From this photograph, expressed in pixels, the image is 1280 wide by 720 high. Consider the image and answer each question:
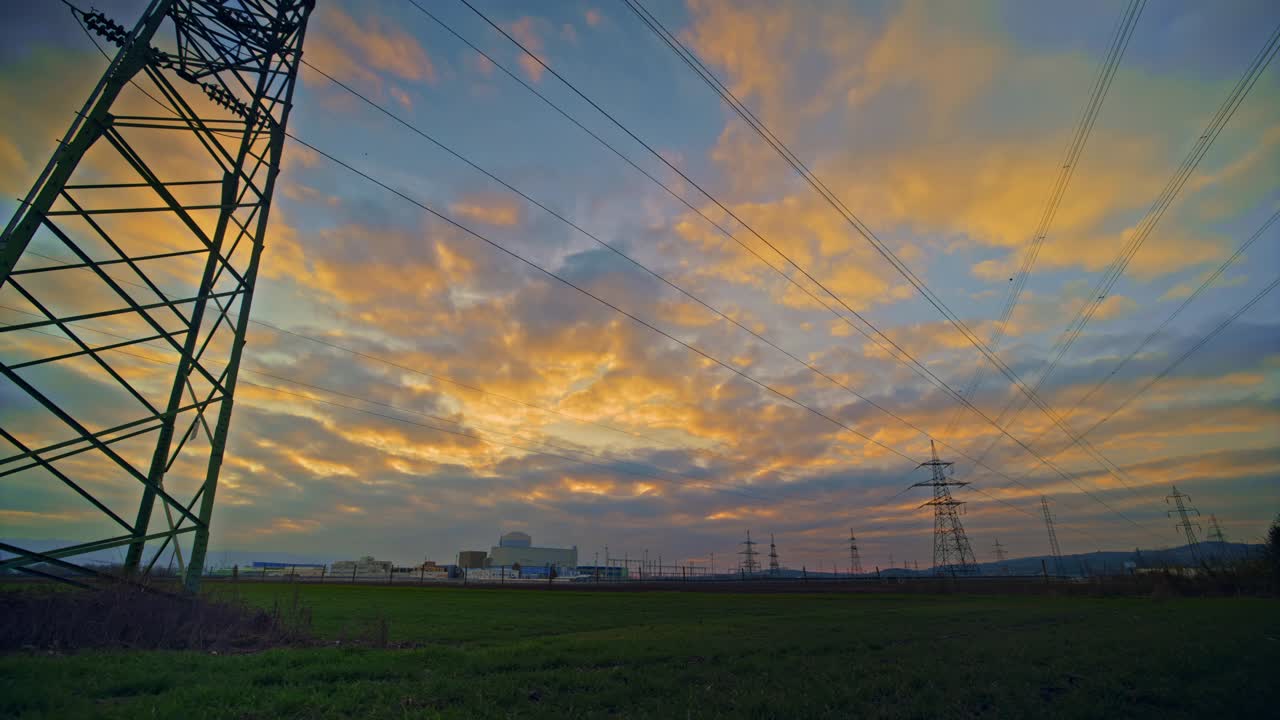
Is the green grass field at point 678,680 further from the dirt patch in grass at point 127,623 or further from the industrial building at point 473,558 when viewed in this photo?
the industrial building at point 473,558

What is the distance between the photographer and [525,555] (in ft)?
468

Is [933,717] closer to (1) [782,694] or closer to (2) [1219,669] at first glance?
(1) [782,694]

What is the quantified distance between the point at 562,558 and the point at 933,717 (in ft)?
504

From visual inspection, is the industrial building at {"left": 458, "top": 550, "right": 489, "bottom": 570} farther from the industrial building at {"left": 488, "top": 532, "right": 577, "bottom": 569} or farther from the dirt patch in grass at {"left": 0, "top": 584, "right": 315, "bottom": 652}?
the dirt patch in grass at {"left": 0, "top": 584, "right": 315, "bottom": 652}

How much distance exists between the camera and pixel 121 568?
→ 33.4 ft

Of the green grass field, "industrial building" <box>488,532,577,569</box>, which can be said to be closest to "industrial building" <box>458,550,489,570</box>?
"industrial building" <box>488,532,577,569</box>

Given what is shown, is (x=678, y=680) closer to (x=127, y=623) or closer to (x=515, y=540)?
(x=127, y=623)

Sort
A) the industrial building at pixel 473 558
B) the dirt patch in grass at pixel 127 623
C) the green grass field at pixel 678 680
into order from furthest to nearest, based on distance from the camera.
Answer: the industrial building at pixel 473 558
the dirt patch in grass at pixel 127 623
the green grass field at pixel 678 680

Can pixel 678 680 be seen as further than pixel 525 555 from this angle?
No

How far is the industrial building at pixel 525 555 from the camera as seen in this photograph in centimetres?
13962

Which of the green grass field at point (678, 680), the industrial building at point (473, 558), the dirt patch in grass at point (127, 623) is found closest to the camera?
the green grass field at point (678, 680)

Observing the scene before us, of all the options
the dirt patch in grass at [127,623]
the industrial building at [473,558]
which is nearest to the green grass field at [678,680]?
the dirt patch in grass at [127,623]

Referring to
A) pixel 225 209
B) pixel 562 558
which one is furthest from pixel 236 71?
pixel 562 558

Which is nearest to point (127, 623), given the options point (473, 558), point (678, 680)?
point (678, 680)
